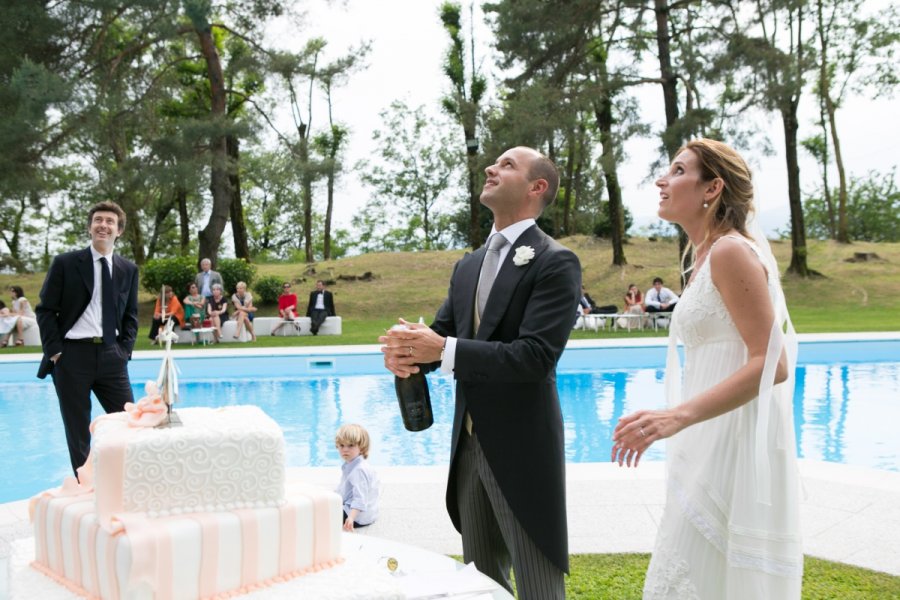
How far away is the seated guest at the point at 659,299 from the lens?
18.9 meters

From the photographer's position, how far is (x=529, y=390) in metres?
2.58

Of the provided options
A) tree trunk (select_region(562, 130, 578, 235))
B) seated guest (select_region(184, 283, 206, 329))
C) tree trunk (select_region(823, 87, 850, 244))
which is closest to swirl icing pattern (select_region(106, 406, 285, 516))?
seated guest (select_region(184, 283, 206, 329))

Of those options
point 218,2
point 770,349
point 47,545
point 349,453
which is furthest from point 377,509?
point 218,2

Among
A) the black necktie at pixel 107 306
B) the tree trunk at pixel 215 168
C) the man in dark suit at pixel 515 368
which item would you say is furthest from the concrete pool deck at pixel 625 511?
the tree trunk at pixel 215 168

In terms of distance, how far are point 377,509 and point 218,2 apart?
2044cm

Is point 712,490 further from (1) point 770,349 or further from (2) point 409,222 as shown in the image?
(2) point 409,222

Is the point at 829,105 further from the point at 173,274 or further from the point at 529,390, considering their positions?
the point at 529,390

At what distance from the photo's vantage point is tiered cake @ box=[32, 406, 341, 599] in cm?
210

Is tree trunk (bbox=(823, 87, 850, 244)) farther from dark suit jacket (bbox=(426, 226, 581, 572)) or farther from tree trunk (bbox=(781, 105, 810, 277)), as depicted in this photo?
dark suit jacket (bbox=(426, 226, 581, 572))

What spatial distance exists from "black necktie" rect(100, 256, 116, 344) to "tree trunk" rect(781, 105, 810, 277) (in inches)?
919

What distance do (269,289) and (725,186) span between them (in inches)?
837

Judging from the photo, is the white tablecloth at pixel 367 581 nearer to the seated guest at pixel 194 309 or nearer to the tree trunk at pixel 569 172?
the seated guest at pixel 194 309

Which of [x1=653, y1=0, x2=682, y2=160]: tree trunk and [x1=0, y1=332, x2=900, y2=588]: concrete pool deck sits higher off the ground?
[x1=653, y1=0, x2=682, y2=160]: tree trunk

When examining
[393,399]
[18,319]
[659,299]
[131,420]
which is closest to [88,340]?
[131,420]
